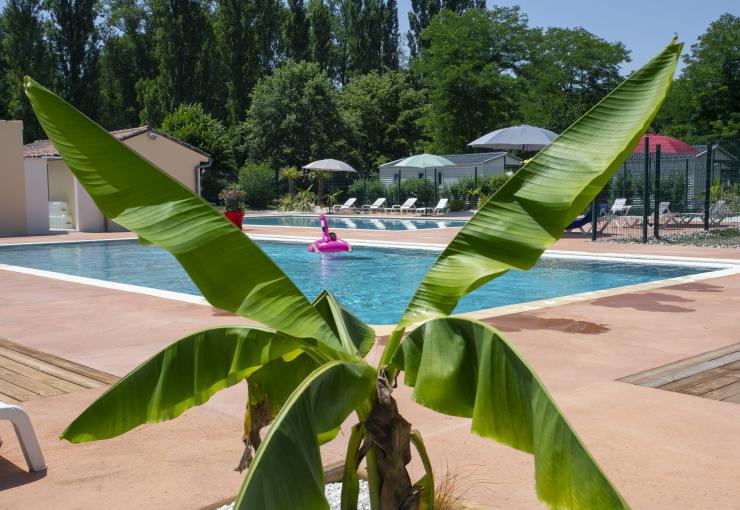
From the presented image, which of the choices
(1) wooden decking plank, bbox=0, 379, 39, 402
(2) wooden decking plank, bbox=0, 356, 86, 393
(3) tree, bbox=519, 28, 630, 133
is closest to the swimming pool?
(2) wooden decking plank, bbox=0, 356, 86, 393

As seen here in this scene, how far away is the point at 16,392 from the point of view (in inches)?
228

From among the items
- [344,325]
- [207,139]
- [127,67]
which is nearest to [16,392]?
[344,325]

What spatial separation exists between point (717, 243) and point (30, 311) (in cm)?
1589

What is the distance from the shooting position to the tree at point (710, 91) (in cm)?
5088

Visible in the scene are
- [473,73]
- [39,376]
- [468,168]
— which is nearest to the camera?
[39,376]

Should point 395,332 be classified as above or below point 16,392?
above

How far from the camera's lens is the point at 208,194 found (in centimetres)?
4144

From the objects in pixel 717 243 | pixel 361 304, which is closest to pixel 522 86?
pixel 717 243

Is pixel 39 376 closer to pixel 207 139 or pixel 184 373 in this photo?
pixel 184 373

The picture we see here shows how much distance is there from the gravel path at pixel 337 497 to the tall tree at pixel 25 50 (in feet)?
153

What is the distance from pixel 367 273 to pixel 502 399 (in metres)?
13.8

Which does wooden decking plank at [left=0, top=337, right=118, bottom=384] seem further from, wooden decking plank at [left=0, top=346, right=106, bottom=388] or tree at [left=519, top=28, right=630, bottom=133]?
tree at [left=519, top=28, right=630, bottom=133]

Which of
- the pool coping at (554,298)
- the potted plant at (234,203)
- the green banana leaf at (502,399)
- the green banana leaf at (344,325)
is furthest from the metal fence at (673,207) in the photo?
the green banana leaf at (502,399)

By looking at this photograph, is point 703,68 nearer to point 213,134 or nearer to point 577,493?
point 213,134
